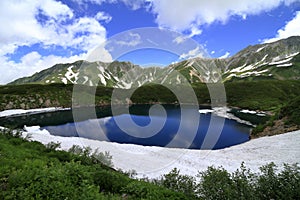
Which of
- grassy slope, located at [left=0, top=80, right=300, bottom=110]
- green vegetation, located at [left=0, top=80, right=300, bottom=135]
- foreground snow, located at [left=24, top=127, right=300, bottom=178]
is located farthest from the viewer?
grassy slope, located at [left=0, top=80, right=300, bottom=110]

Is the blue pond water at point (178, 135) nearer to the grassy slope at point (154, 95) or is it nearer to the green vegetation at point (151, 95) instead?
the green vegetation at point (151, 95)

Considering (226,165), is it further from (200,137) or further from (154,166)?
(200,137)

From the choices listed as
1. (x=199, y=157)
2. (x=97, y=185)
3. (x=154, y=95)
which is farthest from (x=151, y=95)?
(x=97, y=185)

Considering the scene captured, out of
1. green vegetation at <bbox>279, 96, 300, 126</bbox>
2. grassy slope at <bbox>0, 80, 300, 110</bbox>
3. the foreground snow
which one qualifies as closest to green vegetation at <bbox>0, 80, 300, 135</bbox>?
grassy slope at <bbox>0, 80, 300, 110</bbox>

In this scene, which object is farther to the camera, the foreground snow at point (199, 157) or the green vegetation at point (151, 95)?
the green vegetation at point (151, 95)

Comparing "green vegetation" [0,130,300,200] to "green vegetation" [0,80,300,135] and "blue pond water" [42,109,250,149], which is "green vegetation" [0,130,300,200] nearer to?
"blue pond water" [42,109,250,149]

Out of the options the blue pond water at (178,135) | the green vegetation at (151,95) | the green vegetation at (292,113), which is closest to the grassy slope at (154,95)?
the green vegetation at (151,95)

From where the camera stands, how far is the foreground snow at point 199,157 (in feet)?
108

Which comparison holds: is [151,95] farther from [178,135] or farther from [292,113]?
[292,113]

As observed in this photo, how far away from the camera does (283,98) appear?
456ft

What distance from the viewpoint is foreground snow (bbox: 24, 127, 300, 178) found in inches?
1297

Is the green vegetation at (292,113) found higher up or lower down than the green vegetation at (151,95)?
lower down

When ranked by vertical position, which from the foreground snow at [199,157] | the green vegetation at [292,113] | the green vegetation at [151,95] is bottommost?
the foreground snow at [199,157]

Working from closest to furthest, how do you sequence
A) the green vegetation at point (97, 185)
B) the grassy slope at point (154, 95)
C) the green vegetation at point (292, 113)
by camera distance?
the green vegetation at point (97, 185) < the green vegetation at point (292, 113) < the grassy slope at point (154, 95)
